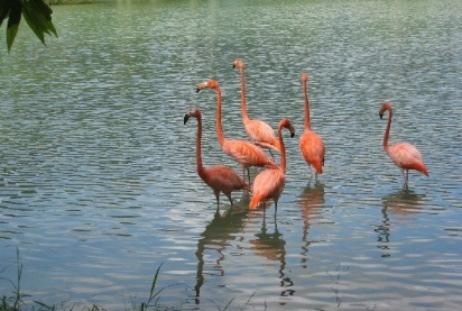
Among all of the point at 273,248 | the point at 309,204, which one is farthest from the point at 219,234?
the point at 309,204

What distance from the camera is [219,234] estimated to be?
9.01 meters

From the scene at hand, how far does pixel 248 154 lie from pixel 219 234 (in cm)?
212

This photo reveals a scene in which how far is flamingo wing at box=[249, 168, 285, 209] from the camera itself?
9273 mm

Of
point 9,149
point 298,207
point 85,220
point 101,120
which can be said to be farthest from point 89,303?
point 101,120

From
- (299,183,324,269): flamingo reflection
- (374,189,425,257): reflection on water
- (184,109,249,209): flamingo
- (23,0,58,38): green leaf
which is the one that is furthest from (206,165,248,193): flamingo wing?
(23,0,58,38): green leaf

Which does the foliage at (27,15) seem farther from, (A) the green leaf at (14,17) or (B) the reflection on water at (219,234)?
(B) the reflection on water at (219,234)

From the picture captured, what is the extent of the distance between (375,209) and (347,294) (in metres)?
2.87

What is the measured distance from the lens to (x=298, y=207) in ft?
32.5

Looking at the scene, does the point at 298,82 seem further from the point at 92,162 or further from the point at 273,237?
the point at 273,237

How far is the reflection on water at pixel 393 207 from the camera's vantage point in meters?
8.50

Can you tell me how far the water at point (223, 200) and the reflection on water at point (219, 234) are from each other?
0.03 meters

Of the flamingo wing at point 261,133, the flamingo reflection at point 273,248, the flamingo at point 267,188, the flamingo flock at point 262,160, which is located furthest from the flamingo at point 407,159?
the flamingo reflection at point 273,248

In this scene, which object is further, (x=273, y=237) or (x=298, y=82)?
(x=298, y=82)

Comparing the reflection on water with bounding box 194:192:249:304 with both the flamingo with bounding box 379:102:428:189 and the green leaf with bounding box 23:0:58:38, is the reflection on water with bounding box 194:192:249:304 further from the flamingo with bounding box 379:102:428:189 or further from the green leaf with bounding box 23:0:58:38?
the green leaf with bounding box 23:0:58:38
